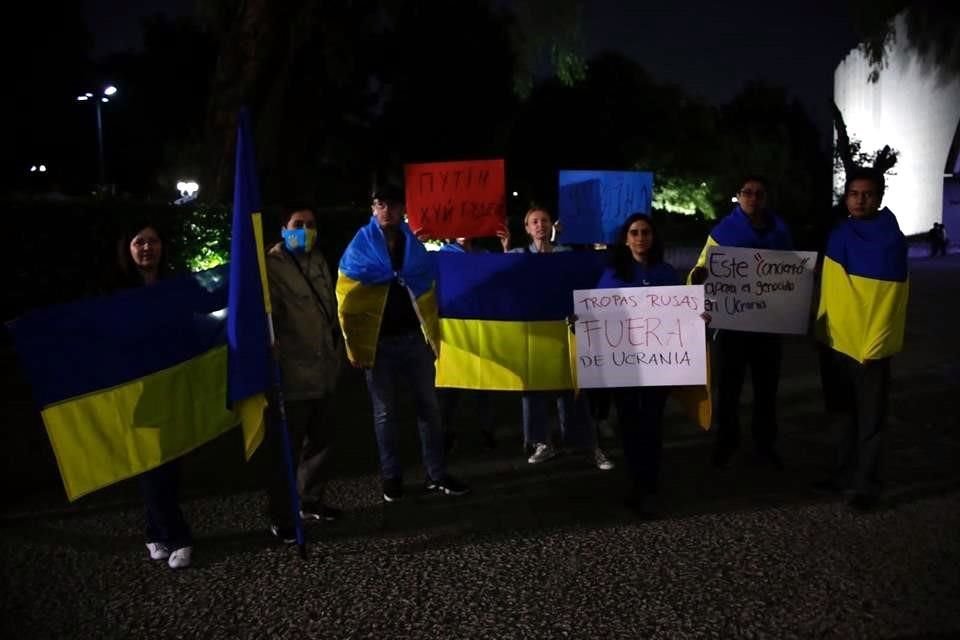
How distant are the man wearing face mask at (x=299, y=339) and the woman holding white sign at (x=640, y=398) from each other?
152 centimetres

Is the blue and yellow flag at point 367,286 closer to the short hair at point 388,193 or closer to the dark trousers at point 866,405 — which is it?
the short hair at point 388,193

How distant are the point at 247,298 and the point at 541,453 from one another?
8.49ft

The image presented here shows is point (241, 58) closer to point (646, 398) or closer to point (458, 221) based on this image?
point (458, 221)

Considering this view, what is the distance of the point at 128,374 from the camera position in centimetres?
436

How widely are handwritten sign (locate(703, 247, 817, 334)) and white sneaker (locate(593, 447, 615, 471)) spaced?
3.57 feet

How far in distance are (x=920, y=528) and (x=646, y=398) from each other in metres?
1.48

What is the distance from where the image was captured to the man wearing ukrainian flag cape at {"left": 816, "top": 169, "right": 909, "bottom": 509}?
4.87 meters

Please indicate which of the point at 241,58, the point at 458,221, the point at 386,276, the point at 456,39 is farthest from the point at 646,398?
the point at 456,39

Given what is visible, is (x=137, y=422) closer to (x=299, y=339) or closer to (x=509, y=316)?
(x=299, y=339)

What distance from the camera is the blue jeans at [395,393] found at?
17.1ft

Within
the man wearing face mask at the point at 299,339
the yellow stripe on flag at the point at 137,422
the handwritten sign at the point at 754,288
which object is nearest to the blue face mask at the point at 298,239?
the man wearing face mask at the point at 299,339

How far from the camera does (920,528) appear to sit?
460 cm

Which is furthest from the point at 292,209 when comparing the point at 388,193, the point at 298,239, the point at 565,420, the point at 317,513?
the point at 565,420

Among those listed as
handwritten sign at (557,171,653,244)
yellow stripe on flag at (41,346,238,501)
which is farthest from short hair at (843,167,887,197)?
yellow stripe on flag at (41,346,238,501)
